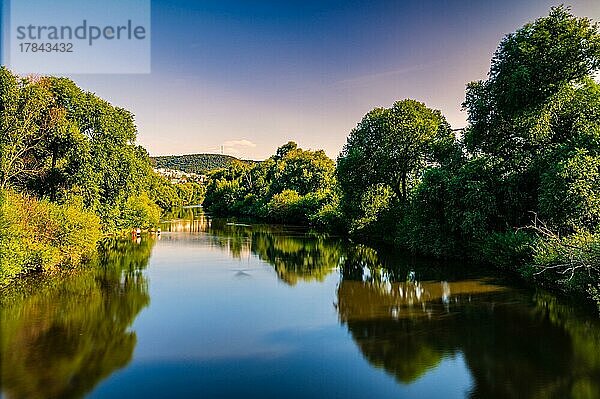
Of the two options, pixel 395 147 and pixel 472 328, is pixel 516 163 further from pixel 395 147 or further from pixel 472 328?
pixel 472 328

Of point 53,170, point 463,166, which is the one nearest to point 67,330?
point 53,170

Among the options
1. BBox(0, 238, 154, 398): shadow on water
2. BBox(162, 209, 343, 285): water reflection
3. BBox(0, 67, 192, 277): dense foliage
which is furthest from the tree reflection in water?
BBox(0, 67, 192, 277): dense foliage

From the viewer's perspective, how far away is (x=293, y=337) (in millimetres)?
13180

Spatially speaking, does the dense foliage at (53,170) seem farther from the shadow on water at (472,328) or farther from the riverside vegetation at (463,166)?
the shadow on water at (472,328)

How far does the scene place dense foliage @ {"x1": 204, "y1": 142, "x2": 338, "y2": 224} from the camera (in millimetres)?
52178

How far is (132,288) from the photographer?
62.6ft

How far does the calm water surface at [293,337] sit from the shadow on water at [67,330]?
4cm

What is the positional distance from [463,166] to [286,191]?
124ft

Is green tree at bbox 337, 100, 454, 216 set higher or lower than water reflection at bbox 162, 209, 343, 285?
higher

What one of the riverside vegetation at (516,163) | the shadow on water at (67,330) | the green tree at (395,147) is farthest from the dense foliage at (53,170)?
the riverside vegetation at (516,163)

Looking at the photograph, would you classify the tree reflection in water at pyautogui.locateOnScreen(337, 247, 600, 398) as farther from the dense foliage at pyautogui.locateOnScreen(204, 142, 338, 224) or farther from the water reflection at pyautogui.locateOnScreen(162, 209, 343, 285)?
the dense foliage at pyautogui.locateOnScreen(204, 142, 338, 224)

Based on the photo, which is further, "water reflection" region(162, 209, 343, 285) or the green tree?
the green tree

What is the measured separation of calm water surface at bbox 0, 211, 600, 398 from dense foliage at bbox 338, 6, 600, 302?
175 cm

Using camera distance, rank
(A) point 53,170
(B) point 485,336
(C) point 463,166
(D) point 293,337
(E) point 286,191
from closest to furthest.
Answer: (B) point 485,336 < (D) point 293,337 < (C) point 463,166 < (A) point 53,170 < (E) point 286,191
